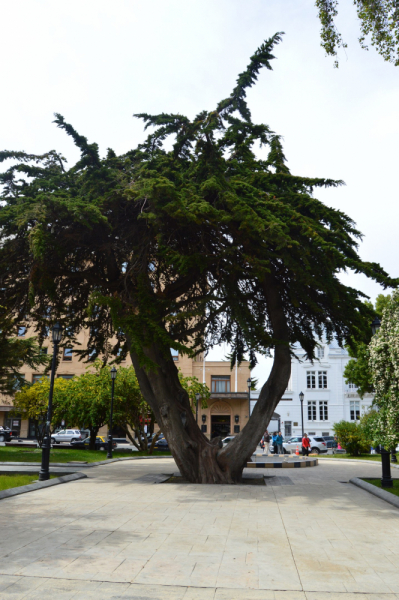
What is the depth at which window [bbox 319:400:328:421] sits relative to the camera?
188ft

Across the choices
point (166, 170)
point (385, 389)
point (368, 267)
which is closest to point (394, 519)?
point (385, 389)

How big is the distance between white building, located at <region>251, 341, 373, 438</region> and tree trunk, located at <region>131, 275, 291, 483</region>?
1625 inches

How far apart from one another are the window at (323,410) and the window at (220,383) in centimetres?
1180

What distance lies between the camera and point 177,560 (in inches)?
246

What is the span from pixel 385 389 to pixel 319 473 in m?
8.31

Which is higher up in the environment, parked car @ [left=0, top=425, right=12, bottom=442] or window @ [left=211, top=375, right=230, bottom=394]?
window @ [left=211, top=375, right=230, bottom=394]

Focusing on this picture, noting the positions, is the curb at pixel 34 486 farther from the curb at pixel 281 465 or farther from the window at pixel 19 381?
the window at pixel 19 381

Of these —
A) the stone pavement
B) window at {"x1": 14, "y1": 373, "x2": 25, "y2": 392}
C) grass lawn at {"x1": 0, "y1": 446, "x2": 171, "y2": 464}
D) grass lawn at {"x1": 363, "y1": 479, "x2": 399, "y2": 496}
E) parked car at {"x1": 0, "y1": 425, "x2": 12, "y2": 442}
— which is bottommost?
parked car at {"x1": 0, "y1": 425, "x2": 12, "y2": 442}

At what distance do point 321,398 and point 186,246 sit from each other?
46491mm

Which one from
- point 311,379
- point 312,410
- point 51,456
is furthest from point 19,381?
point 311,379

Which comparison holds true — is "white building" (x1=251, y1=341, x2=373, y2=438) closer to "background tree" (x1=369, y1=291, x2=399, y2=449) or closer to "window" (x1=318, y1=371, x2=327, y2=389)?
"window" (x1=318, y1=371, x2=327, y2=389)

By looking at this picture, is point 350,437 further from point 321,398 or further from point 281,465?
point 321,398

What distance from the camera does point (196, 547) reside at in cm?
695

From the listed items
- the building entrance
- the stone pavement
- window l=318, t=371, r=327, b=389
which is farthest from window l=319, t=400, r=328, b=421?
the stone pavement
